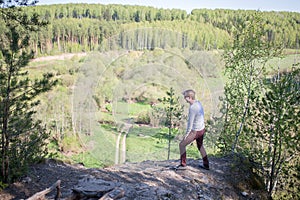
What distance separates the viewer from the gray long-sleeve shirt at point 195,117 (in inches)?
236

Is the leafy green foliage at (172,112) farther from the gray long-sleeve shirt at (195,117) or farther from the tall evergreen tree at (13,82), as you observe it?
the tall evergreen tree at (13,82)

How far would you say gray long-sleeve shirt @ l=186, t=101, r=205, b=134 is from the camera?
5.99 metres

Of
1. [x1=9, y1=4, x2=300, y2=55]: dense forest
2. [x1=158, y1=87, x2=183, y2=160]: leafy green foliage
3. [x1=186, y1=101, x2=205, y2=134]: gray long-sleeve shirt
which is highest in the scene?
[x1=9, y1=4, x2=300, y2=55]: dense forest

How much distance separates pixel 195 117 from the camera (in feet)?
20.1

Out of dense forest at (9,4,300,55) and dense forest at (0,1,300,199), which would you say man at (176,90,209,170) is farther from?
dense forest at (9,4,300,55)

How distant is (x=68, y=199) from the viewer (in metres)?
4.78

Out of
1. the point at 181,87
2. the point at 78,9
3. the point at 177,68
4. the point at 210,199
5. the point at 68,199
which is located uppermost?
the point at 78,9

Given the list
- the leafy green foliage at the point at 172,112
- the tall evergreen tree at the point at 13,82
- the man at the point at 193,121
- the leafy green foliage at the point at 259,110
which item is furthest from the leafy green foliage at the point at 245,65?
the tall evergreen tree at the point at 13,82

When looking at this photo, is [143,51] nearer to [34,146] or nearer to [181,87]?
[181,87]

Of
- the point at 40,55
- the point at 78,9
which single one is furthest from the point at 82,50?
the point at 78,9

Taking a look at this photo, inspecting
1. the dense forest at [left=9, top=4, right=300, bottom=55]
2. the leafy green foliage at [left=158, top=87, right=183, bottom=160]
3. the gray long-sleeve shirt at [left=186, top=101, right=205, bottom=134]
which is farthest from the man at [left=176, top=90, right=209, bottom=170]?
the dense forest at [left=9, top=4, right=300, bottom=55]

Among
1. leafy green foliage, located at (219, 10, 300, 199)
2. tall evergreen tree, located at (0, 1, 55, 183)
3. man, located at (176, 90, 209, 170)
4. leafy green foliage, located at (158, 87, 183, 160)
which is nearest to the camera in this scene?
man, located at (176, 90, 209, 170)

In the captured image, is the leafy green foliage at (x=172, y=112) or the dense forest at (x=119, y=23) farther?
the dense forest at (x=119, y=23)

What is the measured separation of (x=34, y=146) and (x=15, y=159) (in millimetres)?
690
